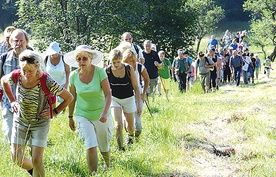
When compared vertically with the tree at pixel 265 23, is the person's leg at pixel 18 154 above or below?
below

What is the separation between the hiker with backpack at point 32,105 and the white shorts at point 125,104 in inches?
78.0

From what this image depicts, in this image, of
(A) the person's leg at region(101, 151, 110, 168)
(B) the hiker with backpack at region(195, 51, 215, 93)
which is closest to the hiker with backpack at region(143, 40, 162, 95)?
(B) the hiker with backpack at region(195, 51, 215, 93)

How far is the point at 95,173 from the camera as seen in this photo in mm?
5215

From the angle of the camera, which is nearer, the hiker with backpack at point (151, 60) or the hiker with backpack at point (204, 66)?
the hiker with backpack at point (151, 60)

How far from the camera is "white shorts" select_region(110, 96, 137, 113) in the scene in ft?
22.0

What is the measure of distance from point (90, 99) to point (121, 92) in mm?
1282

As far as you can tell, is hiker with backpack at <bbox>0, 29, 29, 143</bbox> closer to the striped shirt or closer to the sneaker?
the striped shirt

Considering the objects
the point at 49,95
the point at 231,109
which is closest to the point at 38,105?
the point at 49,95

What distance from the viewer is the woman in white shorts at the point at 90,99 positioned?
532 cm

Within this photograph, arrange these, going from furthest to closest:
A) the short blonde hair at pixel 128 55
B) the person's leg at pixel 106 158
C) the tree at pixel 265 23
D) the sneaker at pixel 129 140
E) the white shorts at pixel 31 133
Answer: the tree at pixel 265 23 < the sneaker at pixel 129 140 < the short blonde hair at pixel 128 55 < the person's leg at pixel 106 158 < the white shorts at pixel 31 133

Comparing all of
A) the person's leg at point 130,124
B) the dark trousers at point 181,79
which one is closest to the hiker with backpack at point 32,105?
the person's leg at point 130,124

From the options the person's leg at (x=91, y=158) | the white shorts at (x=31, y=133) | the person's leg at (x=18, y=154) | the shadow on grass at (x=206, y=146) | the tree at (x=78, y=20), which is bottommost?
the shadow on grass at (x=206, y=146)

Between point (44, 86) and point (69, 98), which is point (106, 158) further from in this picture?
point (44, 86)

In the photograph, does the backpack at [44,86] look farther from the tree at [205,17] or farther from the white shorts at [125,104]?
the tree at [205,17]
